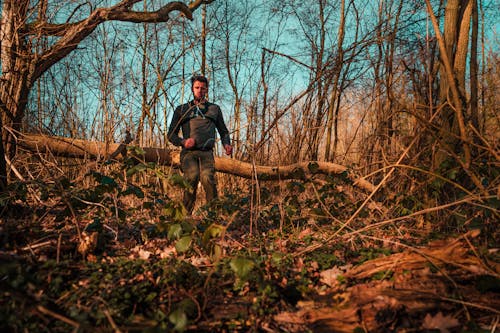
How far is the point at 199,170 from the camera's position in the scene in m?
4.12

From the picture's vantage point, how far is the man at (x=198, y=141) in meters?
4.02

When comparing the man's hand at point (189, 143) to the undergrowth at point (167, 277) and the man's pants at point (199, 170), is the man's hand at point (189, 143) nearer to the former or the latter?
the man's pants at point (199, 170)

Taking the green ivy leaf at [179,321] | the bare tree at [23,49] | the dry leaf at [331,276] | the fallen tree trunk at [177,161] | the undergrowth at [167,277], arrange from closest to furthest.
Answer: the green ivy leaf at [179,321], the undergrowth at [167,277], the dry leaf at [331,276], the bare tree at [23,49], the fallen tree trunk at [177,161]

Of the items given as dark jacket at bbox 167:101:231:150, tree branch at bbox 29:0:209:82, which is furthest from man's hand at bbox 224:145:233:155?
tree branch at bbox 29:0:209:82

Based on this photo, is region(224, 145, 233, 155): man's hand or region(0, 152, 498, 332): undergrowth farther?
region(224, 145, 233, 155): man's hand

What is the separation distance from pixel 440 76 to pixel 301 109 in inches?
56.5

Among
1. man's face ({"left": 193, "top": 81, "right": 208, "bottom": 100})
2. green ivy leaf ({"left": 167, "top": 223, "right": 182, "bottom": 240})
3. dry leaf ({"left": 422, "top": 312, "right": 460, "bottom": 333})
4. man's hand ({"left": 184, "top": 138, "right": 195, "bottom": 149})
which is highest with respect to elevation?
man's face ({"left": 193, "top": 81, "right": 208, "bottom": 100})

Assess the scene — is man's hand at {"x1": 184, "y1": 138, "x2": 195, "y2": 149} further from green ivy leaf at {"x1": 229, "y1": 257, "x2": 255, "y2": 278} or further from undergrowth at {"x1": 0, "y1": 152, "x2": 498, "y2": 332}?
green ivy leaf at {"x1": 229, "y1": 257, "x2": 255, "y2": 278}

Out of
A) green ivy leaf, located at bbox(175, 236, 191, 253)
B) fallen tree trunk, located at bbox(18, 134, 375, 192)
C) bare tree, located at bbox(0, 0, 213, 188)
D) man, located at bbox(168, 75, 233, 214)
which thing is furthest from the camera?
man, located at bbox(168, 75, 233, 214)

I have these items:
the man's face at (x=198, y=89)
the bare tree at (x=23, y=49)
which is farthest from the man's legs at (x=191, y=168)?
the bare tree at (x=23, y=49)

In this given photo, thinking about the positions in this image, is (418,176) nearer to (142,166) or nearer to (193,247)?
(193,247)

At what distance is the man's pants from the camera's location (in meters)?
4.03

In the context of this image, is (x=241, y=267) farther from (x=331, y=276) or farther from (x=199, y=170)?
(x=199, y=170)

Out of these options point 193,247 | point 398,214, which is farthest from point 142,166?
point 398,214
